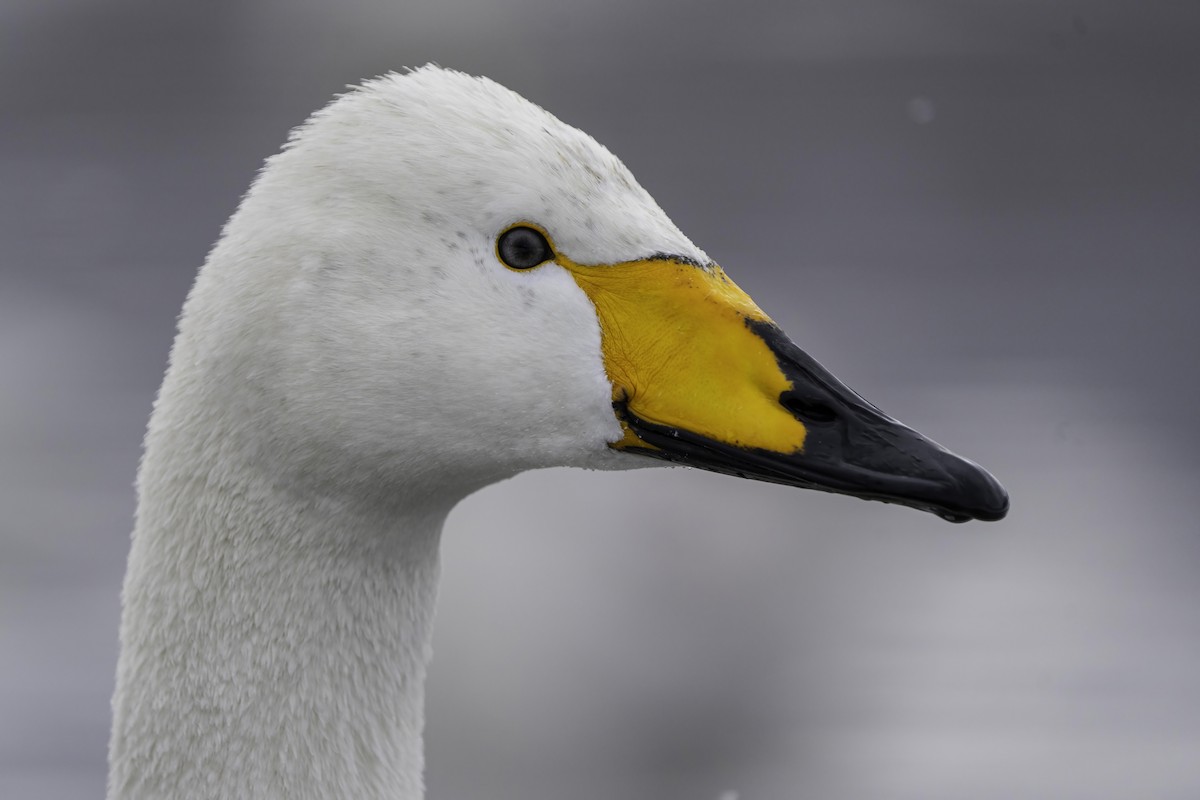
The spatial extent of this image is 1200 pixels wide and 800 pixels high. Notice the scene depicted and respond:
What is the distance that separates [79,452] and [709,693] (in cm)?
529

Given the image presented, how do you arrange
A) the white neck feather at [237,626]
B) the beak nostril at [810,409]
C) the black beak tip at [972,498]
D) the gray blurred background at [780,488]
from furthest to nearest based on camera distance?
the gray blurred background at [780,488]
the white neck feather at [237,626]
the beak nostril at [810,409]
the black beak tip at [972,498]

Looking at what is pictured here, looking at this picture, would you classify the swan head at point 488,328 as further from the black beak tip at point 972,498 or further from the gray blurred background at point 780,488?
the gray blurred background at point 780,488

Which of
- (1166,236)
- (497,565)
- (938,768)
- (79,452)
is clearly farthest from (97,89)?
(938,768)

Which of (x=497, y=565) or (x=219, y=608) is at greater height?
(x=497, y=565)

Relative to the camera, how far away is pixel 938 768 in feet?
26.8

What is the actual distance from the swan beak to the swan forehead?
0.07 metres

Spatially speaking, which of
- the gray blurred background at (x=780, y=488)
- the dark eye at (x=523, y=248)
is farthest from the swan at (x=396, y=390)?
the gray blurred background at (x=780, y=488)

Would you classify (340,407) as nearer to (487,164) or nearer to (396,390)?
(396,390)

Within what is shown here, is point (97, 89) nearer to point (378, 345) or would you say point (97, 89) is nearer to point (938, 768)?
point (938, 768)

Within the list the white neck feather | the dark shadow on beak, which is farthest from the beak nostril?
the white neck feather

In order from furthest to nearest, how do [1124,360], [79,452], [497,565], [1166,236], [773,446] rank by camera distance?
1. [1166,236]
2. [1124,360]
3. [79,452]
4. [497,565]
5. [773,446]

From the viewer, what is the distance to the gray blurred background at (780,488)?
811 centimetres

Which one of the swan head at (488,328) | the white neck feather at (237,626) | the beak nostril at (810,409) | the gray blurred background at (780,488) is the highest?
the gray blurred background at (780,488)

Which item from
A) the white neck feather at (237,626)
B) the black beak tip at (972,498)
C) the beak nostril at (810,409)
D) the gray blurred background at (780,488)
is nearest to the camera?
the black beak tip at (972,498)
